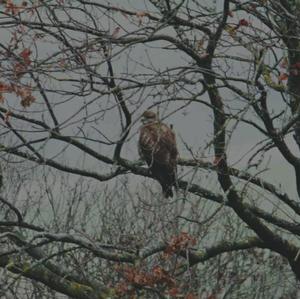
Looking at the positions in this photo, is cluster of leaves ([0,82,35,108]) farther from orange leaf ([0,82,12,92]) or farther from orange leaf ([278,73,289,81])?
orange leaf ([278,73,289,81])

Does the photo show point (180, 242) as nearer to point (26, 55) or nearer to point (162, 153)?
point (26, 55)

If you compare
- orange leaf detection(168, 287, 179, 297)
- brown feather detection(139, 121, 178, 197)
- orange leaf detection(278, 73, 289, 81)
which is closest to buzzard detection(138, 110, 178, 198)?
brown feather detection(139, 121, 178, 197)

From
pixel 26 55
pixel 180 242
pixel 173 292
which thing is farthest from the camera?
pixel 26 55

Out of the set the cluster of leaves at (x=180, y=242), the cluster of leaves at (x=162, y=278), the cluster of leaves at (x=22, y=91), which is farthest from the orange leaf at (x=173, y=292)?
the cluster of leaves at (x=22, y=91)

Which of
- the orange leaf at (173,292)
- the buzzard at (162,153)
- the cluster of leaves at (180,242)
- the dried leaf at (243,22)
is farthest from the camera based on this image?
the buzzard at (162,153)

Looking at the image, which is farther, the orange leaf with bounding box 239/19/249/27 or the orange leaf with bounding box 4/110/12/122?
the orange leaf with bounding box 239/19/249/27

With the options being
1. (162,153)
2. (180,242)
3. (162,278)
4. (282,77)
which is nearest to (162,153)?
(162,153)

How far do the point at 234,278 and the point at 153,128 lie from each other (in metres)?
8.94

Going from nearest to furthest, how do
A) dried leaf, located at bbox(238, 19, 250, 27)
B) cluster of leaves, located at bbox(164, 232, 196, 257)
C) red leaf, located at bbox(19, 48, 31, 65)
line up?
cluster of leaves, located at bbox(164, 232, 196, 257) → red leaf, located at bbox(19, 48, 31, 65) → dried leaf, located at bbox(238, 19, 250, 27)

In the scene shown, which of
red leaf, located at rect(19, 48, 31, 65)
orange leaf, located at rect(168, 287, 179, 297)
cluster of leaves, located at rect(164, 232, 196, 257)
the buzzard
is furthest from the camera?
the buzzard

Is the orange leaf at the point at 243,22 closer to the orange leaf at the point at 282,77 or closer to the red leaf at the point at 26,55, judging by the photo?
the orange leaf at the point at 282,77

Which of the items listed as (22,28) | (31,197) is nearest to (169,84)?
(22,28)

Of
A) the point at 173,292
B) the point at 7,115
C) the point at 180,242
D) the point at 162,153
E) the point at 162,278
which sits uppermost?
the point at 162,153

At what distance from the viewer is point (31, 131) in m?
8.00
